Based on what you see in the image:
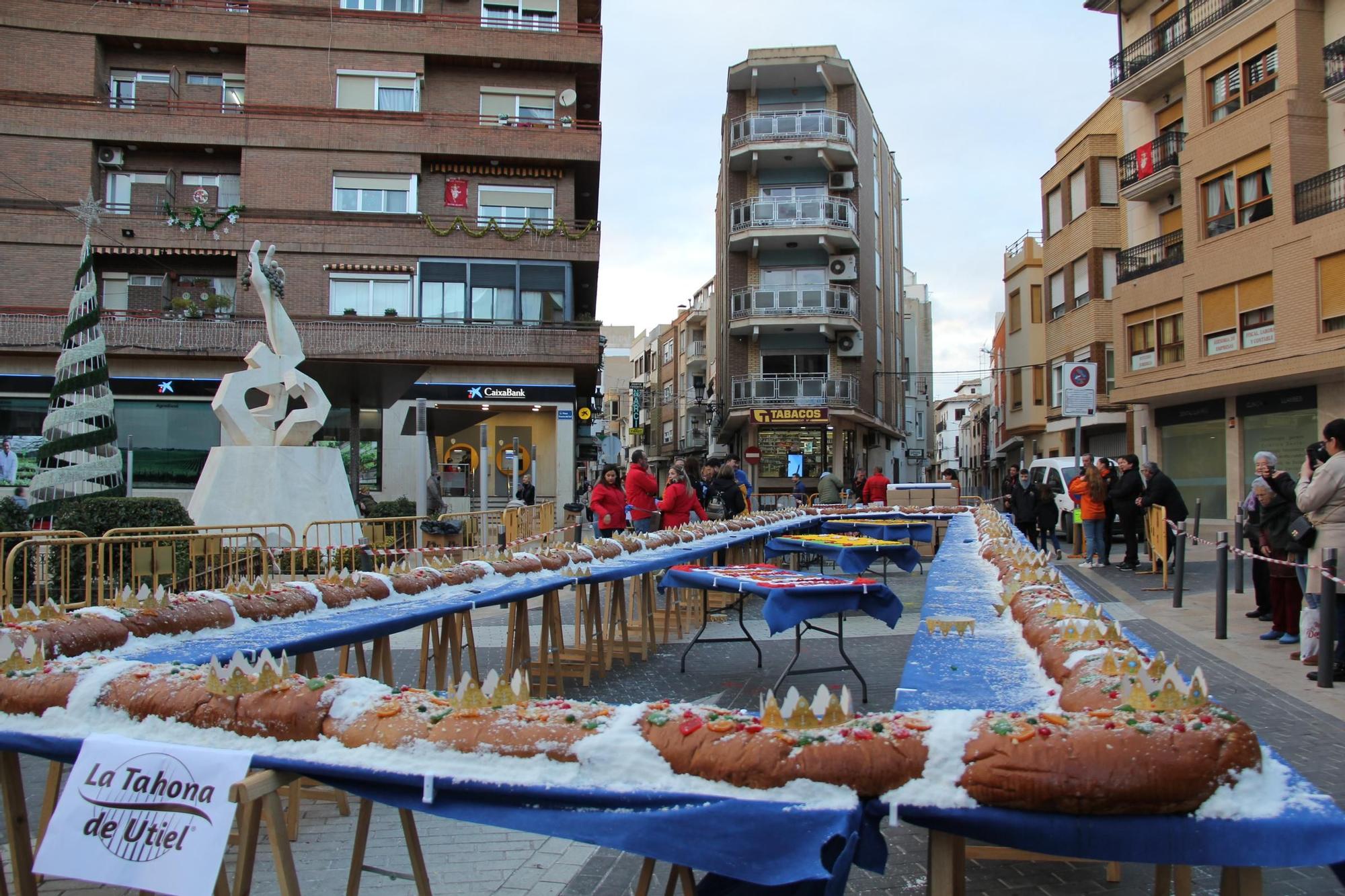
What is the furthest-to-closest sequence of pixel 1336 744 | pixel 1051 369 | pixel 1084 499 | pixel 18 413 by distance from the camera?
pixel 1051 369 → pixel 18 413 → pixel 1084 499 → pixel 1336 744

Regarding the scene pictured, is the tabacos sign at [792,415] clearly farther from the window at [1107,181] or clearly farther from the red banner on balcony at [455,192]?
the red banner on balcony at [455,192]

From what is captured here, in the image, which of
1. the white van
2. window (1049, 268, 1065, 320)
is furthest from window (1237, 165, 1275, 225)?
window (1049, 268, 1065, 320)

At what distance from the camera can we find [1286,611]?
345 inches

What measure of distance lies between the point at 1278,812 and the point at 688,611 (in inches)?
350

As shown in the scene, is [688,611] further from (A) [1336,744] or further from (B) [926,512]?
(B) [926,512]

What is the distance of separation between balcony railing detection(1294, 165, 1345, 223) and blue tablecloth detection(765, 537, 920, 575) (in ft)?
54.2

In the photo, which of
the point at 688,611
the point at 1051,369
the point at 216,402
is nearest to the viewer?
the point at 688,611

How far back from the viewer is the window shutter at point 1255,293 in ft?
75.2

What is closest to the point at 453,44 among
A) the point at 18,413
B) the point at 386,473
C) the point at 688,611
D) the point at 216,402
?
the point at 386,473

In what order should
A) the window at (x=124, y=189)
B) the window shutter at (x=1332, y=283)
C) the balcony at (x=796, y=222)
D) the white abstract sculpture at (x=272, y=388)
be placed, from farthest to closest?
the balcony at (x=796, y=222), the window at (x=124, y=189), the window shutter at (x=1332, y=283), the white abstract sculpture at (x=272, y=388)

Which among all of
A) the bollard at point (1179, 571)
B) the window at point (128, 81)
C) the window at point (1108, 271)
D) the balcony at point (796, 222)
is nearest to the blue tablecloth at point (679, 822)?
the bollard at point (1179, 571)

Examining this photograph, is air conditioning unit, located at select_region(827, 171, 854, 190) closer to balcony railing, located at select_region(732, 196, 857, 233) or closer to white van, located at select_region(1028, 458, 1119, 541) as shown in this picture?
balcony railing, located at select_region(732, 196, 857, 233)

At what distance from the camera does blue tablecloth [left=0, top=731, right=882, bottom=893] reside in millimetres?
2291

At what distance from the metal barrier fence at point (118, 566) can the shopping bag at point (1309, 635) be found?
853cm
